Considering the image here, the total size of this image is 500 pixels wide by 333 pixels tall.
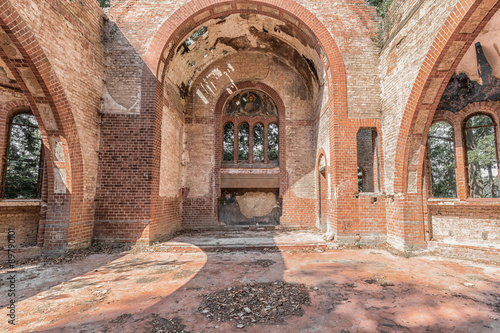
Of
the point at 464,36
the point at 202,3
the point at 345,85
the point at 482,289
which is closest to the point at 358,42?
the point at 345,85

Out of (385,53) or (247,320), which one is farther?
(385,53)

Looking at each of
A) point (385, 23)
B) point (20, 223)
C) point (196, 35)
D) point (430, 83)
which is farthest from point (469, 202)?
point (20, 223)

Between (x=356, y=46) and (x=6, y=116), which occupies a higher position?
(x=356, y=46)

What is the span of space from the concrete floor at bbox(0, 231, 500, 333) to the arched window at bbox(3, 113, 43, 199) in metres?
5.34

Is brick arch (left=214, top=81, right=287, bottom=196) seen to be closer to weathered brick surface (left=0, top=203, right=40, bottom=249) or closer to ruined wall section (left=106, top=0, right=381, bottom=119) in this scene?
ruined wall section (left=106, top=0, right=381, bottom=119)

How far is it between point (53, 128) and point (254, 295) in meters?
6.01

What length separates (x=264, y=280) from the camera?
164 inches

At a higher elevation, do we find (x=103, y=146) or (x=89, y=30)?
(x=89, y=30)

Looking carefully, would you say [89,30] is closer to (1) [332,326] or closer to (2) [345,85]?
(2) [345,85]

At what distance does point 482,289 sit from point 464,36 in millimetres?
4678

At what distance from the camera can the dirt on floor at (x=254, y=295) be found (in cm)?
278

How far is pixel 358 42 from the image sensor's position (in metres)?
7.42

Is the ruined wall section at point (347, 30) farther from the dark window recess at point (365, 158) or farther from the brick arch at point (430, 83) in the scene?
the dark window recess at point (365, 158)

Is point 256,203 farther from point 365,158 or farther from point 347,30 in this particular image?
point 347,30
